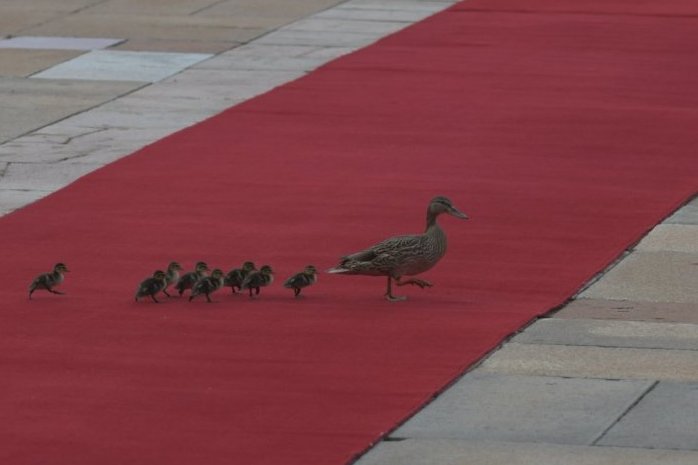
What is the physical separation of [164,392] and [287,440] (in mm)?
1347

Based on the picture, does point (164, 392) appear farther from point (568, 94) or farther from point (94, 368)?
point (568, 94)

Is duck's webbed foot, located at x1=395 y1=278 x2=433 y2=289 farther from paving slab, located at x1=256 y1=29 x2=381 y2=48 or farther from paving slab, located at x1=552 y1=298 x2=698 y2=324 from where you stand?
paving slab, located at x1=256 y1=29 x2=381 y2=48

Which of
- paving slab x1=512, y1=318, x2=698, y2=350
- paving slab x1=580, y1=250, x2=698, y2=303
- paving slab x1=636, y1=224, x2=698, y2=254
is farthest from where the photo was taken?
paving slab x1=636, y1=224, x2=698, y2=254

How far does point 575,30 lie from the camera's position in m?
30.1

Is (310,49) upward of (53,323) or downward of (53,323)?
upward

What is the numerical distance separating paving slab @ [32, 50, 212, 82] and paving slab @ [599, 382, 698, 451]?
1487 centimetres

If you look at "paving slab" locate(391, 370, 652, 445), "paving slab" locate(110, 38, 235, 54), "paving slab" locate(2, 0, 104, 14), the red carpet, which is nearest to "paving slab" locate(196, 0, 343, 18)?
"paving slab" locate(2, 0, 104, 14)

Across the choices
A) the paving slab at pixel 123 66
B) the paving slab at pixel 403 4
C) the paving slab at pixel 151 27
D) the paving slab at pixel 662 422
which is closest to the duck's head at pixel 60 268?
the paving slab at pixel 662 422

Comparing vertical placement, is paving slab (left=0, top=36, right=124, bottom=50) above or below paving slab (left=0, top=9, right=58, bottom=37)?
below

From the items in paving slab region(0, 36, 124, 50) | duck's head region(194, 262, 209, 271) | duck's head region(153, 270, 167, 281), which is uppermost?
paving slab region(0, 36, 124, 50)

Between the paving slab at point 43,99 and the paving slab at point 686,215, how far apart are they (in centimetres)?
814

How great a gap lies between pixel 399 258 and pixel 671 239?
3.62m

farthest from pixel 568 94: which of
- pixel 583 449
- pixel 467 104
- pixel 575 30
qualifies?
pixel 583 449

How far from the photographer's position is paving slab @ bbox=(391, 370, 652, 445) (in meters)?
12.2
